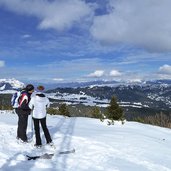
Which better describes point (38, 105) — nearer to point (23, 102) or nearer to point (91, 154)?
point (23, 102)

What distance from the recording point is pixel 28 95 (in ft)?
42.2

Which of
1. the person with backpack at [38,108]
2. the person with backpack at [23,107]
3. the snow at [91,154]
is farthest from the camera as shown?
the person with backpack at [23,107]

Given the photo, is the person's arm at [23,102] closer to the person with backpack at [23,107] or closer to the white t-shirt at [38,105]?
the person with backpack at [23,107]

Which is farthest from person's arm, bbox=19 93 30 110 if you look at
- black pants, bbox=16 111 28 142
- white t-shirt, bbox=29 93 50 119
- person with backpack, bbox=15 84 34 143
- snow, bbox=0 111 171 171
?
snow, bbox=0 111 171 171

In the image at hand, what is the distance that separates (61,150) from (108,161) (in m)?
1.71

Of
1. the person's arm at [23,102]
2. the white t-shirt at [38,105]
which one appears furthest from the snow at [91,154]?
the person's arm at [23,102]

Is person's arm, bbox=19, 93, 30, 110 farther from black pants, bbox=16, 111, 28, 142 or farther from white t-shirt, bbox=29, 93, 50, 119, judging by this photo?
white t-shirt, bbox=29, 93, 50, 119

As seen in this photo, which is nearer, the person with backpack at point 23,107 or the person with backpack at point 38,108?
the person with backpack at point 38,108

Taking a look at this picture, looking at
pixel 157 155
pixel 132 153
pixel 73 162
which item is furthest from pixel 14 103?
pixel 157 155

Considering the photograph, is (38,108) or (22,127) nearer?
(38,108)

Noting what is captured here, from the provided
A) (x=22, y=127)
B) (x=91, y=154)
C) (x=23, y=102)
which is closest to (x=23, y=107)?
(x=23, y=102)

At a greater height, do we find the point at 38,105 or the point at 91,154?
the point at 38,105

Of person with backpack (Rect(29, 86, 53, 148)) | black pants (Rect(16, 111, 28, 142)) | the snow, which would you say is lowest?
the snow

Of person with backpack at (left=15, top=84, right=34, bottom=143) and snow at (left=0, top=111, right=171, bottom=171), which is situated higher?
person with backpack at (left=15, top=84, right=34, bottom=143)
